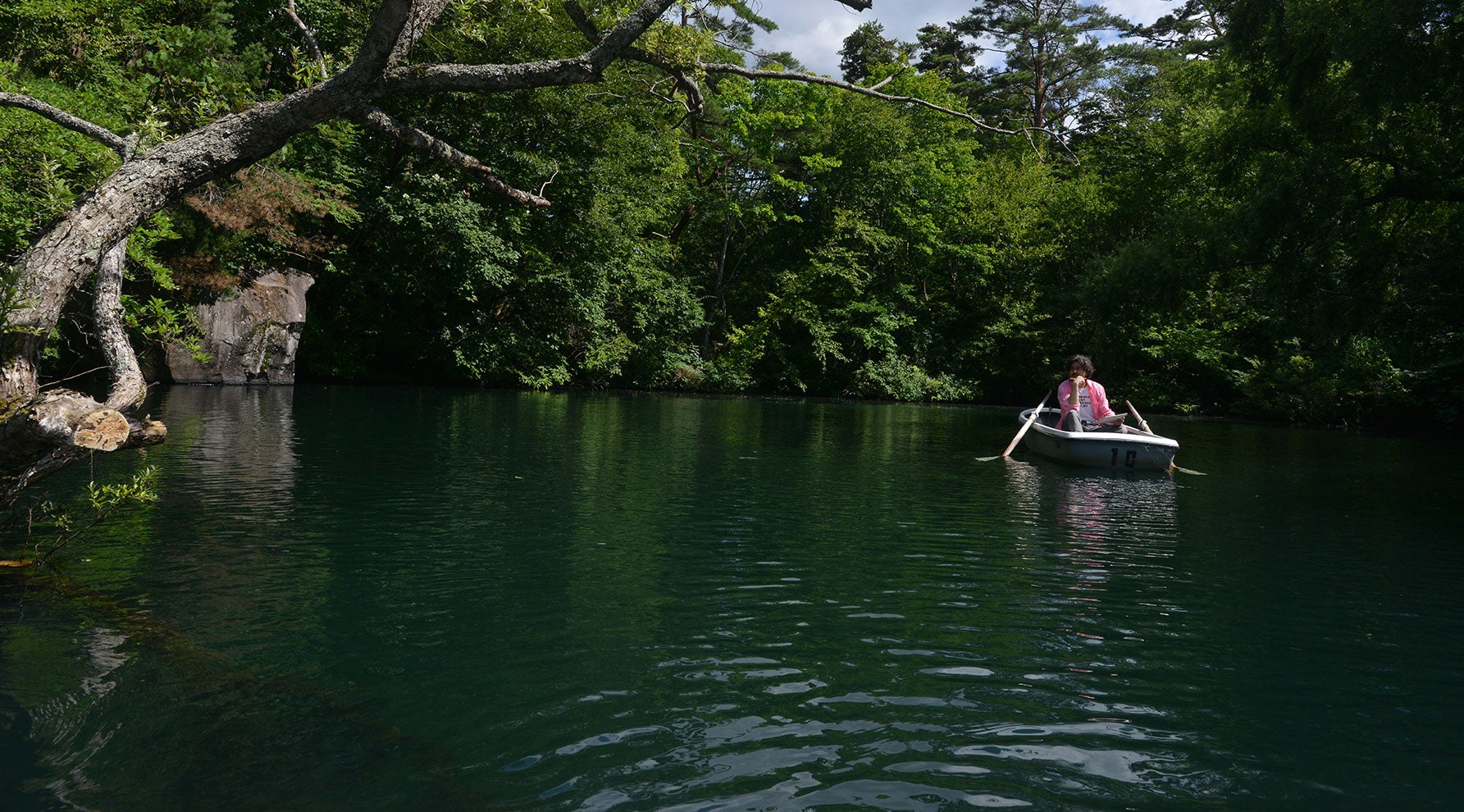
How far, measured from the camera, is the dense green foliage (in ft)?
53.3

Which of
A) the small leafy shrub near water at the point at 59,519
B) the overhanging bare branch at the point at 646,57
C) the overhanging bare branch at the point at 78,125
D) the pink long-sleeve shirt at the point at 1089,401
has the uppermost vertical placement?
the overhanging bare branch at the point at 646,57

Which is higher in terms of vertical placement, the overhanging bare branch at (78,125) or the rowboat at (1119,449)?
the overhanging bare branch at (78,125)

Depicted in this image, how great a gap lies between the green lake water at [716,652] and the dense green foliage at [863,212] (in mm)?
2256

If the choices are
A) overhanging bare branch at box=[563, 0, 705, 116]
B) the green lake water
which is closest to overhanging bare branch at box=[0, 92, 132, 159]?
the green lake water

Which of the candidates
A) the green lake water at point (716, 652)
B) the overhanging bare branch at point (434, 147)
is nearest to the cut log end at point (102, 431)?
the green lake water at point (716, 652)

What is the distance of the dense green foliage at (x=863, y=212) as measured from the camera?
640 inches

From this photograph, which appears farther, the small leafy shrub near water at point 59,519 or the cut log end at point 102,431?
the small leafy shrub near water at point 59,519

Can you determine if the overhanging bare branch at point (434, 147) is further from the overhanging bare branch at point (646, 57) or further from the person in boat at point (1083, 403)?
the person in boat at point (1083, 403)

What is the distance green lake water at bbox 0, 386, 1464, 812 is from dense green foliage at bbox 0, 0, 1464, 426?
2256 mm

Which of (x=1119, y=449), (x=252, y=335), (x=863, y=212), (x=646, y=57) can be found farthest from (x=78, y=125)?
(x=863, y=212)

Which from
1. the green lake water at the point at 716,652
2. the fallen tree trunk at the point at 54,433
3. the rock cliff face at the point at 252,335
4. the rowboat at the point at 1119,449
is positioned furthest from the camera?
the rock cliff face at the point at 252,335

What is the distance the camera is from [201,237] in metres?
21.7

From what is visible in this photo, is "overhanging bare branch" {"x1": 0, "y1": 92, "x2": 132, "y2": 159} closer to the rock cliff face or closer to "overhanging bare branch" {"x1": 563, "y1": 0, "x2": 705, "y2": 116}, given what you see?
"overhanging bare branch" {"x1": 563, "y1": 0, "x2": 705, "y2": 116}

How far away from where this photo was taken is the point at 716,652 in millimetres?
4242
